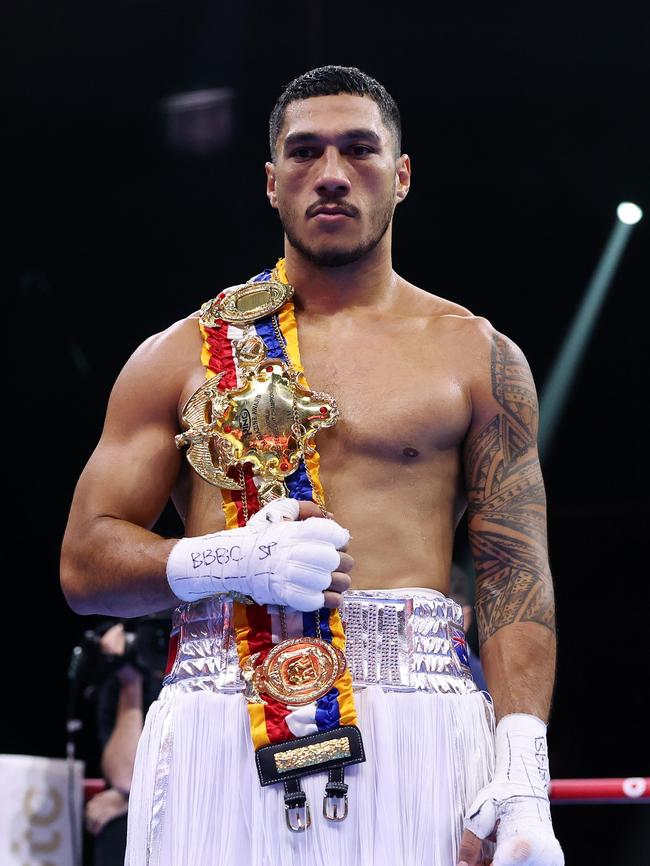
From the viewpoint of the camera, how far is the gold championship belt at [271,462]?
1.51 metres

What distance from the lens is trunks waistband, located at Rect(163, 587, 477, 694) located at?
5.28ft

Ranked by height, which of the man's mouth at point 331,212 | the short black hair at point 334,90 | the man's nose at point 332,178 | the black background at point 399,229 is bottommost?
the man's mouth at point 331,212

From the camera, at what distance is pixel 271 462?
1.67 metres

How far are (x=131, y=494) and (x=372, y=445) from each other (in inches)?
14.8

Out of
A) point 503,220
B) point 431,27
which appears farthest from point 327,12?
point 503,220

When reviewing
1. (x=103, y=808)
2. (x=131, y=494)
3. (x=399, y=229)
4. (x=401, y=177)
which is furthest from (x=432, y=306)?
(x=399, y=229)

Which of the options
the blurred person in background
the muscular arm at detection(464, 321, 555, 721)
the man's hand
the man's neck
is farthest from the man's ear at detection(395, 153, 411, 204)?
the man's hand

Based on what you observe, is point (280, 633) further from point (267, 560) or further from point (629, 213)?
point (629, 213)

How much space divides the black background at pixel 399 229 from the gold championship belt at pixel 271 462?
2248 mm

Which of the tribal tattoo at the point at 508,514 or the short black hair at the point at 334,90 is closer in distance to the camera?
the tribal tattoo at the point at 508,514

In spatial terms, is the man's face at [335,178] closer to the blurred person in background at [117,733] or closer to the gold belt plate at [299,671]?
the gold belt plate at [299,671]

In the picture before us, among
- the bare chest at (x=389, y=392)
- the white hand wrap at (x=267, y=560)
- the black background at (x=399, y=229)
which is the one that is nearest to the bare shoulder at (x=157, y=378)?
the bare chest at (x=389, y=392)

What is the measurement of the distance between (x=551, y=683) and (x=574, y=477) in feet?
8.95

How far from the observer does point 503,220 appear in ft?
13.9
